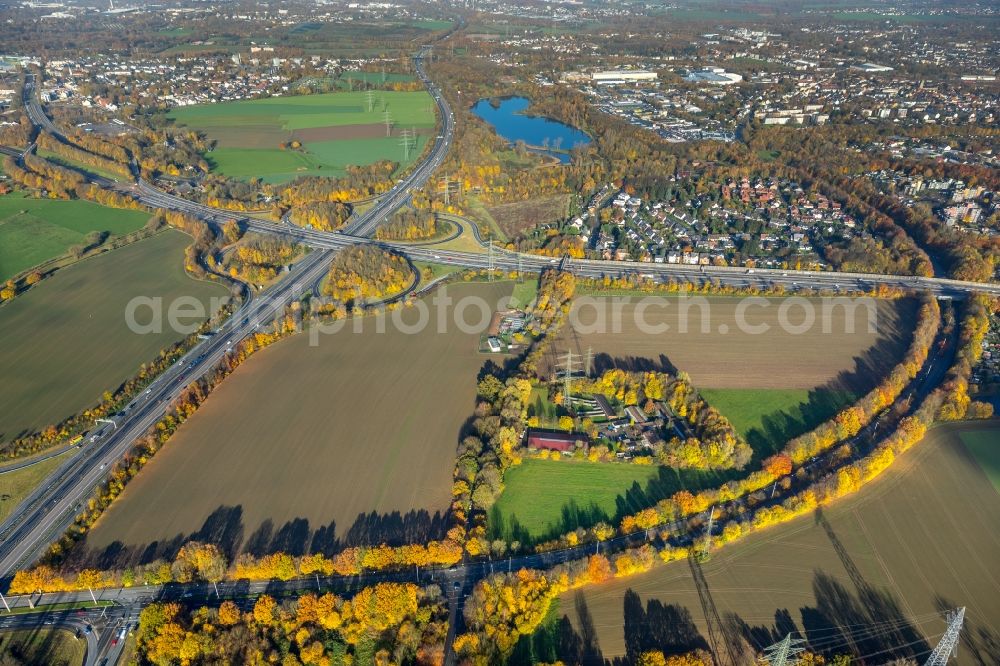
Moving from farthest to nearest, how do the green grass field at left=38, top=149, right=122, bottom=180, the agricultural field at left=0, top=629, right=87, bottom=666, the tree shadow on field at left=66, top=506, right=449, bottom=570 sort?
1. the green grass field at left=38, top=149, right=122, bottom=180
2. the tree shadow on field at left=66, top=506, right=449, bottom=570
3. the agricultural field at left=0, top=629, right=87, bottom=666

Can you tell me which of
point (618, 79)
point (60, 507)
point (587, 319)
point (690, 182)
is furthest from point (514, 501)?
point (618, 79)

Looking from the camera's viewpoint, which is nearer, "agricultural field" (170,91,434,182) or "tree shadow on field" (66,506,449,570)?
"tree shadow on field" (66,506,449,570)

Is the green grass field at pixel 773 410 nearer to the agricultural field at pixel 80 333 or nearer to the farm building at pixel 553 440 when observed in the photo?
the farm building at pixel 553 440

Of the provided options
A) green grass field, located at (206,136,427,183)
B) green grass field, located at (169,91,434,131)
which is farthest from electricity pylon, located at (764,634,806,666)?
green grass field, located at (169,91,434,131)

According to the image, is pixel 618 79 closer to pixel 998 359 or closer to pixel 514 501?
pixel 998 359

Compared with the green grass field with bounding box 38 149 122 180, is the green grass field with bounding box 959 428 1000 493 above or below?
above

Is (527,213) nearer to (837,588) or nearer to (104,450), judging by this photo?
(104,450)

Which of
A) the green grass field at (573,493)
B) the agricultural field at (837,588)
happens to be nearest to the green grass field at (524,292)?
the green grass field at (573,493)

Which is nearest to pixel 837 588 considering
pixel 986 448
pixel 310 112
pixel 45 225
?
pixel 986 448

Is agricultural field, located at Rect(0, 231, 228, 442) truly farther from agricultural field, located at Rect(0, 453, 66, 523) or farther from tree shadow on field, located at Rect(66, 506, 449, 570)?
tree shadow on field, located at Rect(66, 506, 449, 570)
